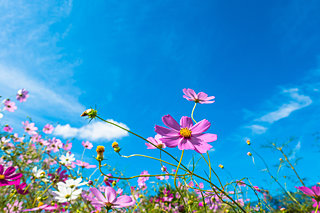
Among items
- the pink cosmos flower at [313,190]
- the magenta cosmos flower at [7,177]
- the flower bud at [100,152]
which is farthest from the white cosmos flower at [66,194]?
the pink cosmos flower at [313,190]

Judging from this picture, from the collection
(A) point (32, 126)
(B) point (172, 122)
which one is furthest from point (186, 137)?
(A) point (32, 126)

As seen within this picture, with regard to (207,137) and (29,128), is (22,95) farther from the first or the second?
(207,137)

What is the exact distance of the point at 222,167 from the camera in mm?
1361

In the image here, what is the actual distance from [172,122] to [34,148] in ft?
8.89

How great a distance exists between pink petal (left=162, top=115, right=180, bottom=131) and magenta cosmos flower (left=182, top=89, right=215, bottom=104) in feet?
0.84

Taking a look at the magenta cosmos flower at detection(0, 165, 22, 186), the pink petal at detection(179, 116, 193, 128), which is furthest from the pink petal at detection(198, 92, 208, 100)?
the magenta cosmos flower at detection(0, 165, 22, 186)

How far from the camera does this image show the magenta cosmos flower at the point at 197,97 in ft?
3.15

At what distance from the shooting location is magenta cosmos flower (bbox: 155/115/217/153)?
67cm

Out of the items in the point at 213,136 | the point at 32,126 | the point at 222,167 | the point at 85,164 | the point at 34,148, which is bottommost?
the point at 213,136

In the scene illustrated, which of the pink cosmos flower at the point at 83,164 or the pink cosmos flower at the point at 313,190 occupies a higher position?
the pink cosmos flower at the point at 83,164

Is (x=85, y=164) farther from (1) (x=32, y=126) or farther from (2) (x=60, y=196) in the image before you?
(1) (x=32, y=126)

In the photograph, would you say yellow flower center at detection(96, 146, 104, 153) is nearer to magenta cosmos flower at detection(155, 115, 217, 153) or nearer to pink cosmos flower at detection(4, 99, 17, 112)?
magenta cosmos flower at detection(155, 115, 217, 153)

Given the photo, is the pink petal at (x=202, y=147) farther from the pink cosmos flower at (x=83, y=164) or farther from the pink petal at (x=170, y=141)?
the pink cosmos flower at (x=83, y=164)

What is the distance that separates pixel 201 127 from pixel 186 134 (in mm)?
54
